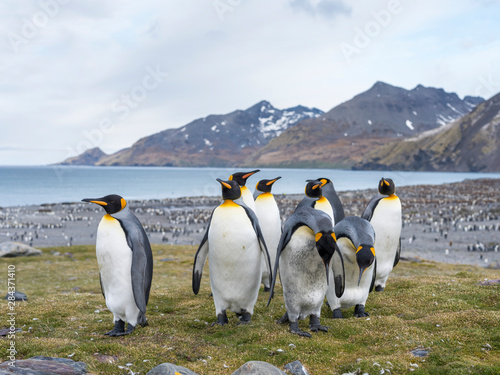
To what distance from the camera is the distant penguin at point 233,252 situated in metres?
7.20

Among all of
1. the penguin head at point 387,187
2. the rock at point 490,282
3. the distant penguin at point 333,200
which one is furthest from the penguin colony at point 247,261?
the rock at point 490,282

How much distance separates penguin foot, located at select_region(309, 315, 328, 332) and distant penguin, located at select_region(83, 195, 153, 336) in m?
2.89

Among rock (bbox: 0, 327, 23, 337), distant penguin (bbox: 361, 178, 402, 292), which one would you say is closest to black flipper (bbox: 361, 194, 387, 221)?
distant penguin (bbox: 361, 178, 402, 292)

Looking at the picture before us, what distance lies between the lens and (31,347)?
6.16 meters

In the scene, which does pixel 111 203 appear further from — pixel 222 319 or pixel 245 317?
pixel 245 317

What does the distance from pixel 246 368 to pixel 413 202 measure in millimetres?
60330

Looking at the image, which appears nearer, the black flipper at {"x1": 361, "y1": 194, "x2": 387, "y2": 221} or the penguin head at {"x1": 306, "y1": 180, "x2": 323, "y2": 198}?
the penguin head at {"x1": 306, "y1": 180, "x2": 323, "y2": 198}

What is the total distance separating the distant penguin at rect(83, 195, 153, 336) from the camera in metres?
6.79

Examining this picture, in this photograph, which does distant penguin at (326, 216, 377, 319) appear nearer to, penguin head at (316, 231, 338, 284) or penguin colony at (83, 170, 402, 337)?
penguin colony at (83, 170, 402, 337)

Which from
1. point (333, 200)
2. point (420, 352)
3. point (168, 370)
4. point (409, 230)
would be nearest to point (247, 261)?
point (168, 370)

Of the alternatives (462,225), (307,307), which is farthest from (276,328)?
(462,225)

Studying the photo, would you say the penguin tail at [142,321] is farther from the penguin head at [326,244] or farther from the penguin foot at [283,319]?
the penguin head at [326,244]

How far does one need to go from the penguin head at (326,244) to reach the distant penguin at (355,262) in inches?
30.7

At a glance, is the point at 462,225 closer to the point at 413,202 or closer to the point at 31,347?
the point at 413,202
